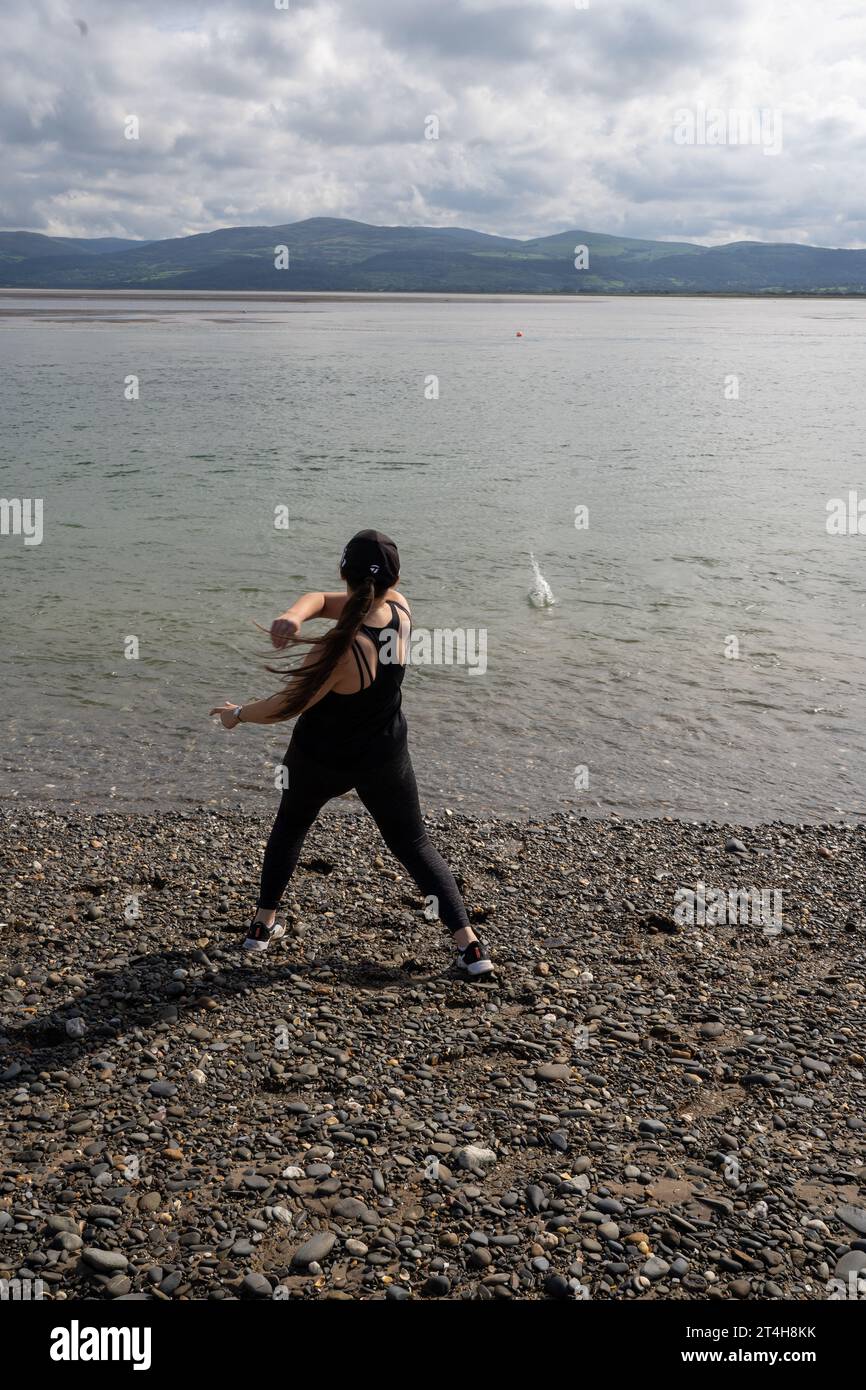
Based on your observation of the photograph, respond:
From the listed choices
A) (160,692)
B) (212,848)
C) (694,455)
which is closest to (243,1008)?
(212,848)

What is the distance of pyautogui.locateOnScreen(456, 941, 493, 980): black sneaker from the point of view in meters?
6.75

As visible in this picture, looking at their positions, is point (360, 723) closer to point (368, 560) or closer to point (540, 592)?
point (368, 560)

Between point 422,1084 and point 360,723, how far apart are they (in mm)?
2030

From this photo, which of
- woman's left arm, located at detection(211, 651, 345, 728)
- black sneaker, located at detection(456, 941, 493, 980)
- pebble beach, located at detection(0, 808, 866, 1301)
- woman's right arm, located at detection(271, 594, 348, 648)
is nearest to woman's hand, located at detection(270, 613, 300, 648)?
woman's right arm, located at detection(271, 594, 348, 648)

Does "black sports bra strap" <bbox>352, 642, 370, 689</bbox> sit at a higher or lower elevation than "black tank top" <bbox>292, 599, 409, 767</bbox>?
higher

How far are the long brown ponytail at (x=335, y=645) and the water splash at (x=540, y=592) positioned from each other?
11824mm

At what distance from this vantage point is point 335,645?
227 inches

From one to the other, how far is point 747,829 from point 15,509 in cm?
1975

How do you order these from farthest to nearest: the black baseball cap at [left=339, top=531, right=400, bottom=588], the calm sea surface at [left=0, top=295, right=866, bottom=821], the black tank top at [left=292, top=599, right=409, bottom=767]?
1. the calm sea surface at [left=0, top=295, right=866, bottom=821]
2. the black tank top at [left=292, top=599, right=409, bottom=767]
3. the black baseball cap at [left=339, top=531, right=400, bottom=588]

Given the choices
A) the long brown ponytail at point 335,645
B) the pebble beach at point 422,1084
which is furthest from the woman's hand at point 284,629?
the pebble beach at point 422,1084

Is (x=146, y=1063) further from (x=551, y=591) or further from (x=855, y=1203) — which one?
(x=551, y=591)

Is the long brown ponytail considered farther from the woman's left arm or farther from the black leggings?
the black leggings

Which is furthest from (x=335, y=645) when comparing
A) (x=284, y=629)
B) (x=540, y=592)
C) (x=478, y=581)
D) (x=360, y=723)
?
(x=478, y=581)

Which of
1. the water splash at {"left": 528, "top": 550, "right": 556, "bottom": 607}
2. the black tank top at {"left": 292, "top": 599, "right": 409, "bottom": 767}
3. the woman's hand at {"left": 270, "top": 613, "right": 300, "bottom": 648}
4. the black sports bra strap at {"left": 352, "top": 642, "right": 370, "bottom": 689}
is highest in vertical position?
the water splash at {"left": 528, "top": 550, "right": 556, "bottom": 607}
